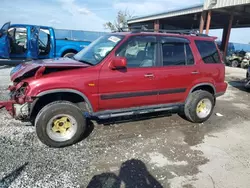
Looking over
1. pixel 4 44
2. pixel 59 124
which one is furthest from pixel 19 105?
pixel 4 44

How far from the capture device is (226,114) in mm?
5816

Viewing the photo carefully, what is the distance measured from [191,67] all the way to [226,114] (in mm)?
2154

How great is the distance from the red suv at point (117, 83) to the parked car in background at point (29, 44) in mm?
6205

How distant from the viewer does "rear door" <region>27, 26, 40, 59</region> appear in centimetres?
992

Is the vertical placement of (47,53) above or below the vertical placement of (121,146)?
above

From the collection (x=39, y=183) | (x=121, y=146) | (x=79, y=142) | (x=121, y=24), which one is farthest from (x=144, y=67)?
(x=121, y=24)

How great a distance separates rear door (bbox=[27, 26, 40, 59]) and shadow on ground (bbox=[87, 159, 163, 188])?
338 inches

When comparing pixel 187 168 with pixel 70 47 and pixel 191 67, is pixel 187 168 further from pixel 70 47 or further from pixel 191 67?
pixel 70 47

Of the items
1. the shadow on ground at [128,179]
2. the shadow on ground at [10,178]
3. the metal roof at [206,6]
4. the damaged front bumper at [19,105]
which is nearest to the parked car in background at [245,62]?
the metal roof at [206,6]

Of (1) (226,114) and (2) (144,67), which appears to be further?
(1) (226,114)

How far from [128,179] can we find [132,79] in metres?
1.75

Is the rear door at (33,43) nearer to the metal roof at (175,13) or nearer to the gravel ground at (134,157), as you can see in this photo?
the gravel ground at (134,157)

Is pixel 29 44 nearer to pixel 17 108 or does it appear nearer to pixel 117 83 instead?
pixel 17 108

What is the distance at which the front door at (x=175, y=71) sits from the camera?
14.0ft
